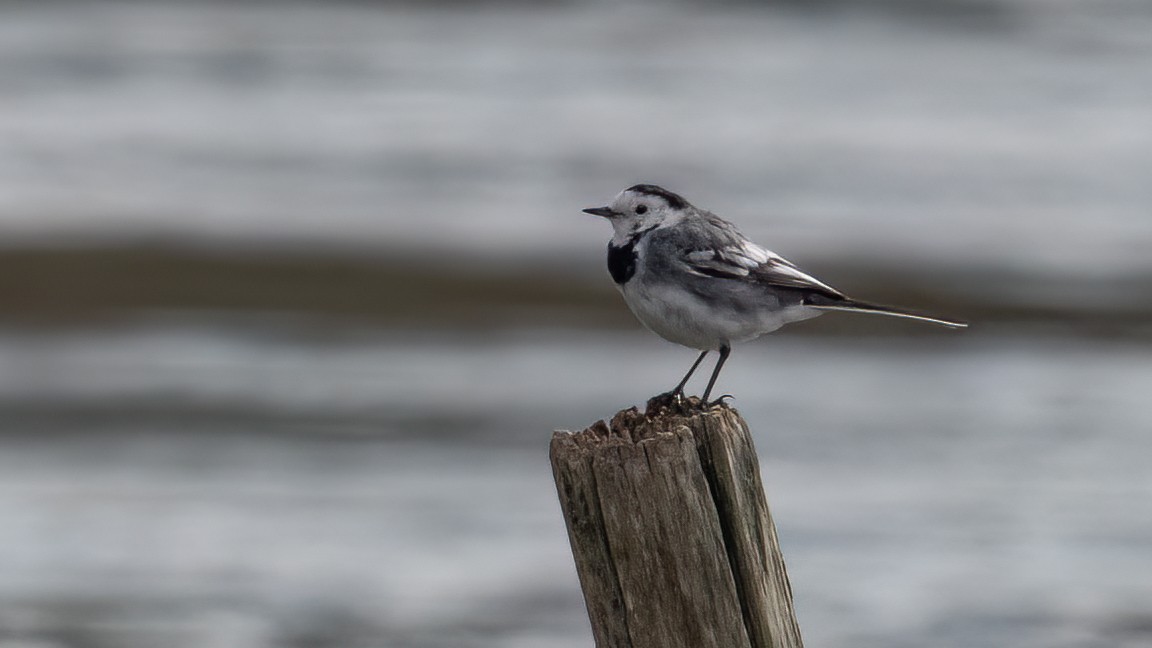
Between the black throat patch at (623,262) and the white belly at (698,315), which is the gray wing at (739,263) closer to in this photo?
the white belly at (698,315)

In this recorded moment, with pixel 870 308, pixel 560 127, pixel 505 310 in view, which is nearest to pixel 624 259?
pixel 870 308

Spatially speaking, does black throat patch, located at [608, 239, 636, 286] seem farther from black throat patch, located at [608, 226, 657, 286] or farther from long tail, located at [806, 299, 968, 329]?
long tail, located at [806, 299, 968, 329]

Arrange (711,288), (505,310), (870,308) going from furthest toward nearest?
(505,310) → (711,288) → (870,308)

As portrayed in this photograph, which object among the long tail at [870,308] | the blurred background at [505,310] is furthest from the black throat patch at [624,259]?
the blurred background at [505,310]

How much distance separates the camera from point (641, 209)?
6457mm

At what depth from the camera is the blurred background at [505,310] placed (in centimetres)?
1236

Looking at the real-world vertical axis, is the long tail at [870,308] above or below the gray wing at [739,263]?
below

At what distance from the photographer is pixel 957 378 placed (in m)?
18.1

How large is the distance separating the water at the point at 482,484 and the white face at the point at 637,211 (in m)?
5.33

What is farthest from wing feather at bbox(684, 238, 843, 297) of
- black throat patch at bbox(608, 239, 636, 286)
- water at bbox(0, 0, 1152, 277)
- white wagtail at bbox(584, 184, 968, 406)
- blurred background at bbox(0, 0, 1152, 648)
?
water at bbox(0, 0, 1152, 277)

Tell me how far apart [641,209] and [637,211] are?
2 centimetres

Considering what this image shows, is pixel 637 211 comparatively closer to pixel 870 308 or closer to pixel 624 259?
pixel 624 259

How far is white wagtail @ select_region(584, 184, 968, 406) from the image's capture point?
611cm

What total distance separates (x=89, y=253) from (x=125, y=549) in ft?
35.4
